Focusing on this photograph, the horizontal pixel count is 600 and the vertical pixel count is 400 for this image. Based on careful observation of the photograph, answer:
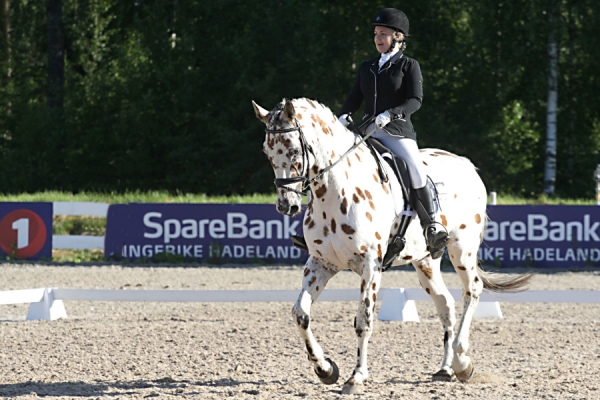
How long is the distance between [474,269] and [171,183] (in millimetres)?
21904

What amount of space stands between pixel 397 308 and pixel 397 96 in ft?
11.6

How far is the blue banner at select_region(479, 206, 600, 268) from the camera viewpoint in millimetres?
14188

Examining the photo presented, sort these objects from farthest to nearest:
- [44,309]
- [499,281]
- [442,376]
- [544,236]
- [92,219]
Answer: [92,219] < [544,236] < [44,309] < [499,281] < [442,376]

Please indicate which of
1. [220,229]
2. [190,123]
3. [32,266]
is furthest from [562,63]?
[32,266]

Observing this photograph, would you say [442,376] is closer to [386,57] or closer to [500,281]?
[500,281]

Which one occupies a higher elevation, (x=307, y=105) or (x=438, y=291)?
(x=307, y=105)

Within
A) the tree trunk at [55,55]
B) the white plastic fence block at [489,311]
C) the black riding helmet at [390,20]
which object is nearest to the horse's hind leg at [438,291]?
the black riding helmet at [390,20]

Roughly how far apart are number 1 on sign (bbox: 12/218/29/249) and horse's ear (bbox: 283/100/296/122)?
10.8m

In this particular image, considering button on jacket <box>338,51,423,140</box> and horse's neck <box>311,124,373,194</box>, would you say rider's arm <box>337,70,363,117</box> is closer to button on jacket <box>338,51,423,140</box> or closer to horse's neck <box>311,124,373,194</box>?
button on jacket <box>338,51,423,140</box>

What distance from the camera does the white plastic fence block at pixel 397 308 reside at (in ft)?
29.5

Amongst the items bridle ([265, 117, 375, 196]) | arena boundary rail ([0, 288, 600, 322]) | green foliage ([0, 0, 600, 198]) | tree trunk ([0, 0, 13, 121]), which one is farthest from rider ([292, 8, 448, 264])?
tree trunk ([0, 0, 13, 121])

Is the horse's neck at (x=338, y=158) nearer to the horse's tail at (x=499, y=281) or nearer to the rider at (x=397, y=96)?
the rider at (x=397, y=96)

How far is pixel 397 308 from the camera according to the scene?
9.00 m

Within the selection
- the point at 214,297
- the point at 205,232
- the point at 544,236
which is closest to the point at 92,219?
the point at 205,232
